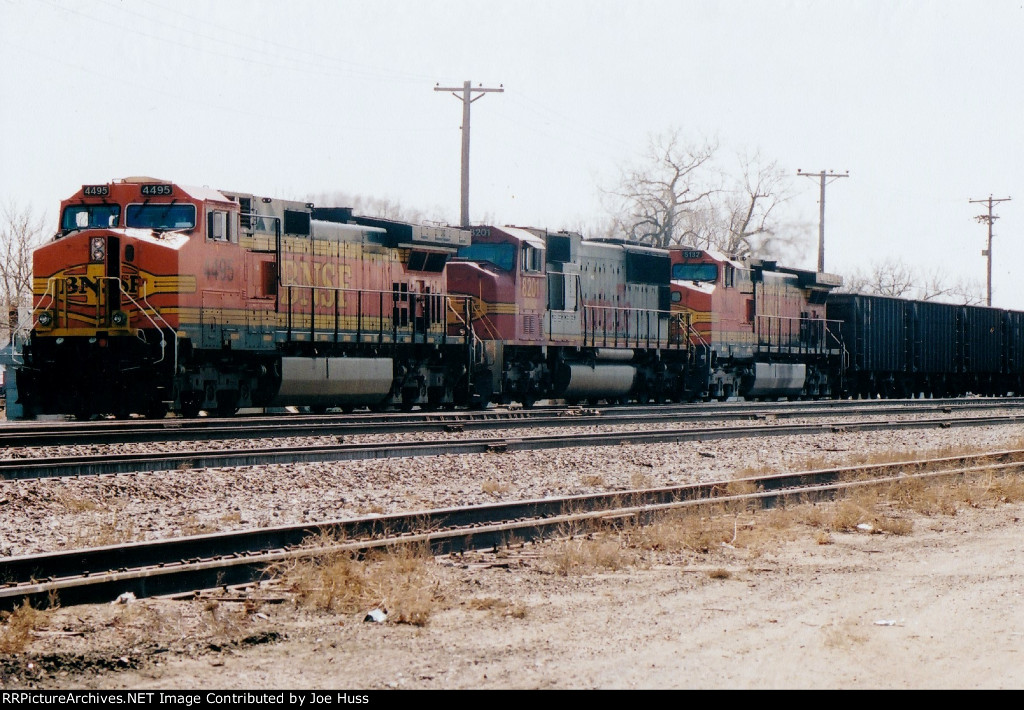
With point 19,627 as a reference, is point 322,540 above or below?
above

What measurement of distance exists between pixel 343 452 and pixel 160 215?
639 centimetres

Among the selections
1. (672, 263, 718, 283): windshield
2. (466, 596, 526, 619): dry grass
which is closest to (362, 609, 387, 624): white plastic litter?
(466, 596, 526, 619): dry grass

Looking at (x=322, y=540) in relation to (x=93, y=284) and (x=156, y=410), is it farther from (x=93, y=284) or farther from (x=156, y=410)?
(x=93, y=284)

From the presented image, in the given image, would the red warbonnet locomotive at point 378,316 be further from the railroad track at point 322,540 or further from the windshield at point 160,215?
the railroad track at point 322,540

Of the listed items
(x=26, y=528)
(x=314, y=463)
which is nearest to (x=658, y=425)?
(x=314, y=463)

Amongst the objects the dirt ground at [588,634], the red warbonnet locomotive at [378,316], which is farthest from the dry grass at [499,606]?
the red warbonnet locomotive at [378,316]

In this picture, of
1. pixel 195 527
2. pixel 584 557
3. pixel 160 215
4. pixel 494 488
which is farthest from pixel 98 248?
pixel 584 557

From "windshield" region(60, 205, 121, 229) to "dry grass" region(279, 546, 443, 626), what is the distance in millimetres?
11477

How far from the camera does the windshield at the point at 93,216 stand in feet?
58.7

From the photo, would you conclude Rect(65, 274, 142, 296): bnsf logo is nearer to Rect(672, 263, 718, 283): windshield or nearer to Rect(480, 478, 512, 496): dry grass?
Rect(480, 478, 512, 496): dry grass

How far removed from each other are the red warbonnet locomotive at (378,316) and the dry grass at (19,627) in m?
11.2

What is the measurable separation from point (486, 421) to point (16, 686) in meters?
13.5

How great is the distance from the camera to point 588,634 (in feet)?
21.0

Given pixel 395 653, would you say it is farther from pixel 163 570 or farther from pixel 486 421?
pixel 486 421
